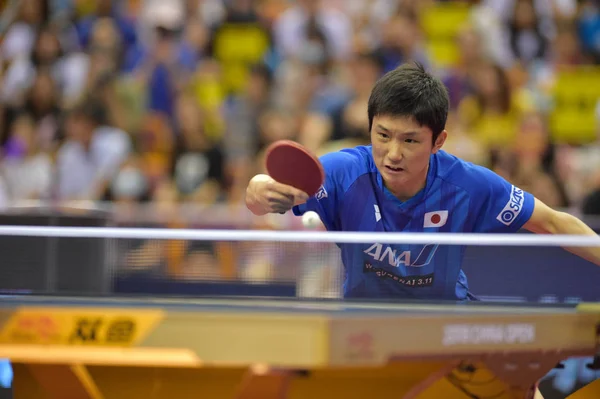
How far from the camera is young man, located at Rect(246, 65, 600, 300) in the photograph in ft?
12.3

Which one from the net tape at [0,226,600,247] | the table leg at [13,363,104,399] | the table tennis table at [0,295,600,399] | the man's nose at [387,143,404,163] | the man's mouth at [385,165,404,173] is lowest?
the table leg at [13,363,104,399]

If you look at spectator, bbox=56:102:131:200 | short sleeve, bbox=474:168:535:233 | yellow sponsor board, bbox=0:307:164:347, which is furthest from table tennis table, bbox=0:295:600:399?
spectator, bbox=56:102:131:200

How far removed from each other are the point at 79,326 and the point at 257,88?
708 cm

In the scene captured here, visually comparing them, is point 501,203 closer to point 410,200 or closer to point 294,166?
point 410,200

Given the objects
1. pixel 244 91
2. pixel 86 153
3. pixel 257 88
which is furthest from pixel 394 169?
pixel 86 153

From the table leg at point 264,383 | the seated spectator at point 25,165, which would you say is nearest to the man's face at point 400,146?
the table leg at point 264,383

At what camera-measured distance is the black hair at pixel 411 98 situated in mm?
3711

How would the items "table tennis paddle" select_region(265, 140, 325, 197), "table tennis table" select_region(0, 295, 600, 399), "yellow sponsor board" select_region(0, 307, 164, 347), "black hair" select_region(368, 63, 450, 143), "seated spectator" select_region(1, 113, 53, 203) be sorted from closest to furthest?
"table tennis table" select_region(0, 295, 600, 399) < "yellow sponsor board" select_region(0, 307, 164, 347) < "table tennis paddle" select_region(265, 140, 325, 197) < "black hair" select_region(368, 63, 450, 143) < "seated spectator" select_region(1, 113, 53, 203)

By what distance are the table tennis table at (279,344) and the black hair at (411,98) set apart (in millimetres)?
826

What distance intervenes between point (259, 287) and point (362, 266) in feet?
1.67

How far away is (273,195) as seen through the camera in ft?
11.6

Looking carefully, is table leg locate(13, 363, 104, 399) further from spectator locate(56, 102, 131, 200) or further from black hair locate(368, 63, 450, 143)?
spectator locate(56, 102, 131, 200)

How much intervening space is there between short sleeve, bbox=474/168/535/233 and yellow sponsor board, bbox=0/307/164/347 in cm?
173

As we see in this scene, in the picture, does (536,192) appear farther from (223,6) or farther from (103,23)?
(103,23)
